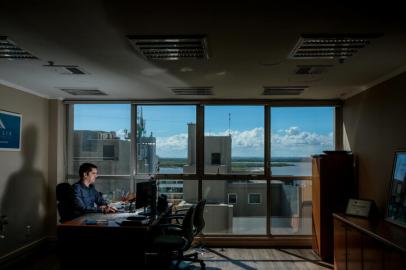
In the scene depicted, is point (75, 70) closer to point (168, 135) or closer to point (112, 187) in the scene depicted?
point (168, 135)

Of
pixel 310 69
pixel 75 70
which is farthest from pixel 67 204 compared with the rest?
pixel 310 69

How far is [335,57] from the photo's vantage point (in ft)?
12.4

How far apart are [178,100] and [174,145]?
2.73ft

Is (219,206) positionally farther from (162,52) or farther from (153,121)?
(162,52)

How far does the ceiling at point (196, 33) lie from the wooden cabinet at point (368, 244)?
1795 mm

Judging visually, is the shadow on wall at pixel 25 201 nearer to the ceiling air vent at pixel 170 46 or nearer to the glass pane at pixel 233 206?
the glass pane at pixel 233 206

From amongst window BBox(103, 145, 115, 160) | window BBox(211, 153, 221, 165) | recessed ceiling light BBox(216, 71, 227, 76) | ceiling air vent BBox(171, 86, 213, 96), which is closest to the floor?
window BBox(211, 153, 221, 165)

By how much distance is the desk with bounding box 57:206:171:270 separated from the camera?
4211 mm

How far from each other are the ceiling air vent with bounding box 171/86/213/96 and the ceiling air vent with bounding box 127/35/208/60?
173 centimetres

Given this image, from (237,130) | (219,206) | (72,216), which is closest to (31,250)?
(72,216)

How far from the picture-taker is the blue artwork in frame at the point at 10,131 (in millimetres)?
5164

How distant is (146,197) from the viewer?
513 cm

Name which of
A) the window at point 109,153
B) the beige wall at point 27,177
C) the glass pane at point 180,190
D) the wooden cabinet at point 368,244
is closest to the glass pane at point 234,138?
the glass pane at point 180,190

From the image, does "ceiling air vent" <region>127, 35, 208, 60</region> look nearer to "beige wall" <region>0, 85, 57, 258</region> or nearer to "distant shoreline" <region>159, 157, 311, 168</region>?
"beige wall" <region>0, 85, 57, 258</region>
